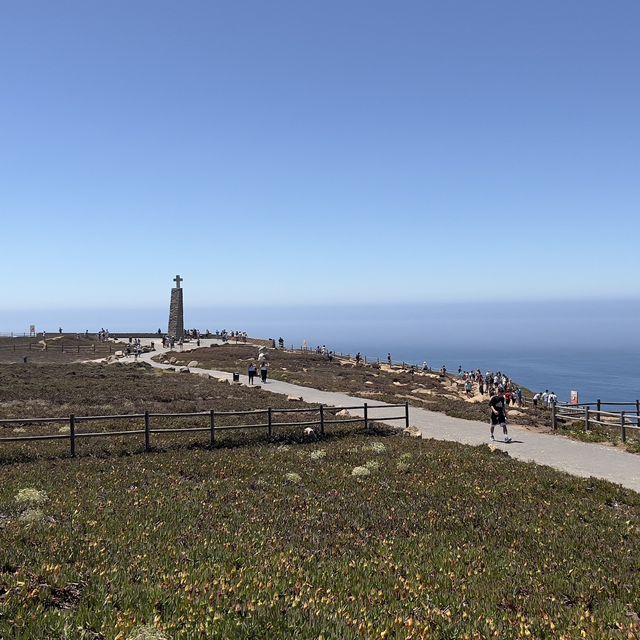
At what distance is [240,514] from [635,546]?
855 centimetres

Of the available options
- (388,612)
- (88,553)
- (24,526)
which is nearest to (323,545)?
(388,612)

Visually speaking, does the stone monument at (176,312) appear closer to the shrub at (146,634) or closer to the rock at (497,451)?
the rock at (497,451)

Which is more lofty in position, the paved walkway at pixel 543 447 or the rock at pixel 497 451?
the rock at pixel 497 451

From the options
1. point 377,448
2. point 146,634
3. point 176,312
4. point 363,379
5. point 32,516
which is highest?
point 176,312

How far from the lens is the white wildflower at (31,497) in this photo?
13305 mm

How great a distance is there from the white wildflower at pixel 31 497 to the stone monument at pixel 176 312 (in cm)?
7833

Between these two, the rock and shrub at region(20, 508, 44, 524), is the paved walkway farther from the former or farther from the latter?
shrub at region(20, 508, 44, 524)

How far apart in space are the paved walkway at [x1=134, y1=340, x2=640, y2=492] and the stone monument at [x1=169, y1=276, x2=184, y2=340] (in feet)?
192

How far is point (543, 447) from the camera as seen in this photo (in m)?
24.3

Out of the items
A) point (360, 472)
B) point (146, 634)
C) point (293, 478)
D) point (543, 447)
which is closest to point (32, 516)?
point (146, 634)

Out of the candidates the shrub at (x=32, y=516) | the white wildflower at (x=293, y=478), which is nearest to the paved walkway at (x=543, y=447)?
the white wildflower at (x=293, y=478)

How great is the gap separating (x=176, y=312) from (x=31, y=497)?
262ft

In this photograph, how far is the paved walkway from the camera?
19.6m

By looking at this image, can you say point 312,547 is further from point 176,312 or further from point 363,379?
point 176,312
